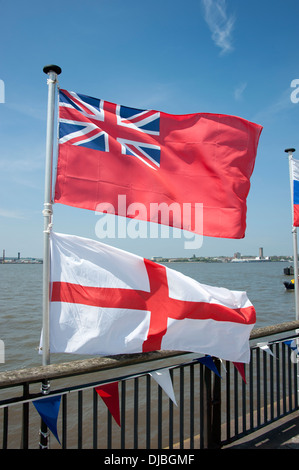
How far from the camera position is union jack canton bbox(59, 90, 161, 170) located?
304cm

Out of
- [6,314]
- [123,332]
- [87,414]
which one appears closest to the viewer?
[123,332]

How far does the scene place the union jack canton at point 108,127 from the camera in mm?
3043

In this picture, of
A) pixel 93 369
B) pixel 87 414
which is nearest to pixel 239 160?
pixel 93 369

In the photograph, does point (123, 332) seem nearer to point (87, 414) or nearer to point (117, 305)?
point (117, 305)

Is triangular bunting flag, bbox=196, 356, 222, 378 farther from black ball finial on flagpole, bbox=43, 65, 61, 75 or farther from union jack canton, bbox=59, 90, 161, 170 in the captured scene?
black ball finial on flagpole, bbox=43, 65, 61, 75

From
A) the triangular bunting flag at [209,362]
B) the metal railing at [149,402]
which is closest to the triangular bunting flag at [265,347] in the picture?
the metal railing at [149,402]

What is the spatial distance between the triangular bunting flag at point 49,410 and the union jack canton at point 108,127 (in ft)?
6.82

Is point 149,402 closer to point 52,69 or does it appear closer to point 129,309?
point 129,309

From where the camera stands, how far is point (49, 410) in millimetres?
2666

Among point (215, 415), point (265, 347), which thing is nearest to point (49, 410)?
point (215, 415)

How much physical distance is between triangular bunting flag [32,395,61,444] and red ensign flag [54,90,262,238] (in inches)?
61.5

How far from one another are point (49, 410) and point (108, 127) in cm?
243
